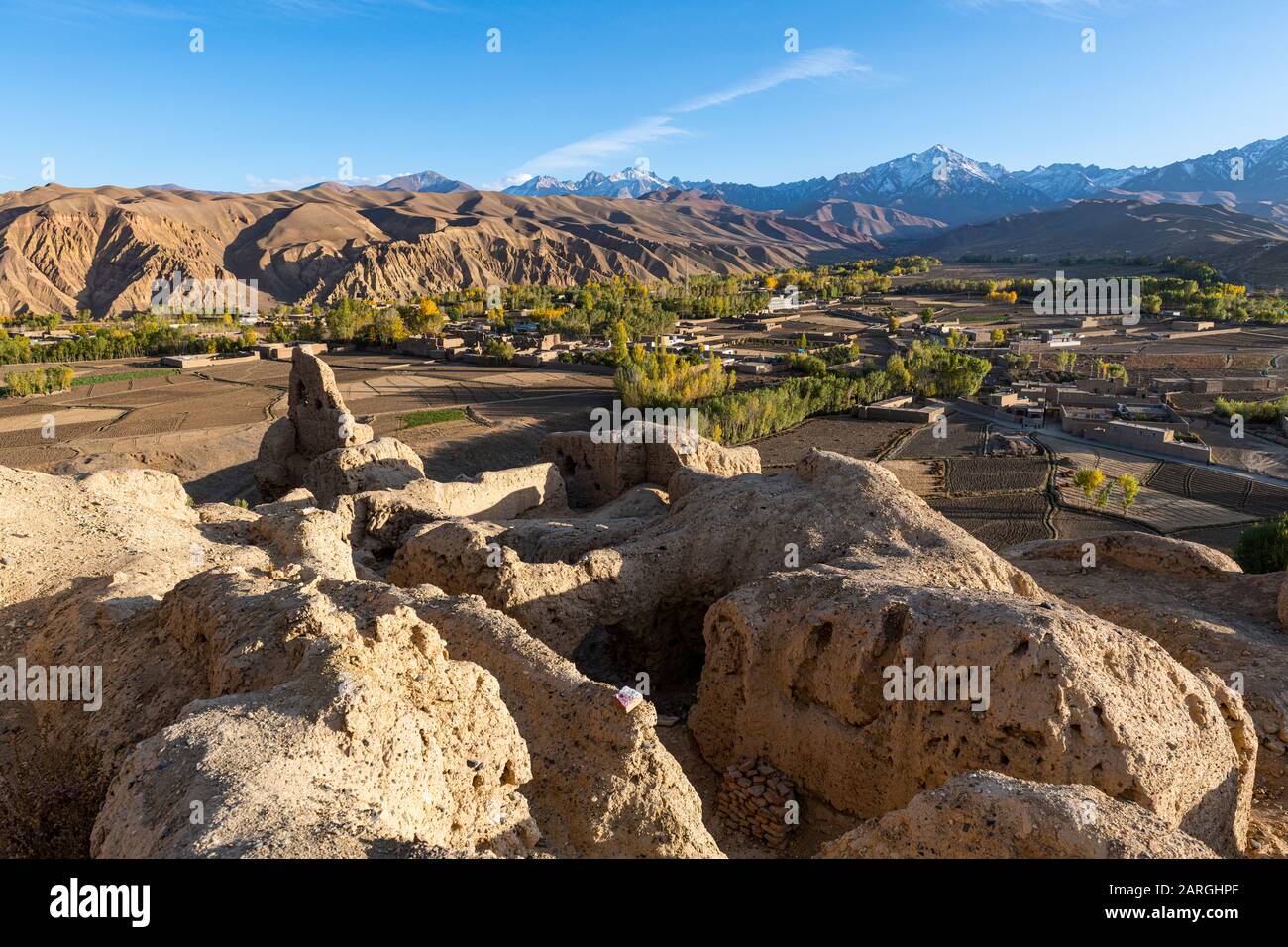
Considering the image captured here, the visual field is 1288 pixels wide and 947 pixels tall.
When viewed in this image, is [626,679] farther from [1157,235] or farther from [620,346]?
[1157,235]

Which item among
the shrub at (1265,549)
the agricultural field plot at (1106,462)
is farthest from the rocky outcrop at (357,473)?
the agricultural field plot at (1106,462)

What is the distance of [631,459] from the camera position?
21984 millimetres

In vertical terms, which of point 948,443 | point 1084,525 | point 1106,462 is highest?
point 948,443

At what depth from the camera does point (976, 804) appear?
20.2 ft

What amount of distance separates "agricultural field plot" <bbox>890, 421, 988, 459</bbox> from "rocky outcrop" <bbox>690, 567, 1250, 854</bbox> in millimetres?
28290

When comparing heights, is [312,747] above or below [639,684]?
above

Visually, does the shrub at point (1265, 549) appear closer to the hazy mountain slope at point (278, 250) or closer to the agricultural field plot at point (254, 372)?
the agricultural field plot at point (254, 372)

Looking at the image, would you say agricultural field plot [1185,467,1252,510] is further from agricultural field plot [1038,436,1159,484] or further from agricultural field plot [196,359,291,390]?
agricultural field plot [196,359,291,390]

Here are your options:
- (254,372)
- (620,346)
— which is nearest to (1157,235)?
(620,346)

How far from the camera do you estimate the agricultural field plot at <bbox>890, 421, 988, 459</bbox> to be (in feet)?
121

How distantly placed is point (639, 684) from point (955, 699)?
242 inches

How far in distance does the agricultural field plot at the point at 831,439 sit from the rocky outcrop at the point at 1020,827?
28.2 m

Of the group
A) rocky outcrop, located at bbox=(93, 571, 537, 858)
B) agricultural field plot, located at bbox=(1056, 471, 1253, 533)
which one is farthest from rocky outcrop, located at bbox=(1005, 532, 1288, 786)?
agricultural field plot, located at bbox=(1056, 471, 1253, 533)
